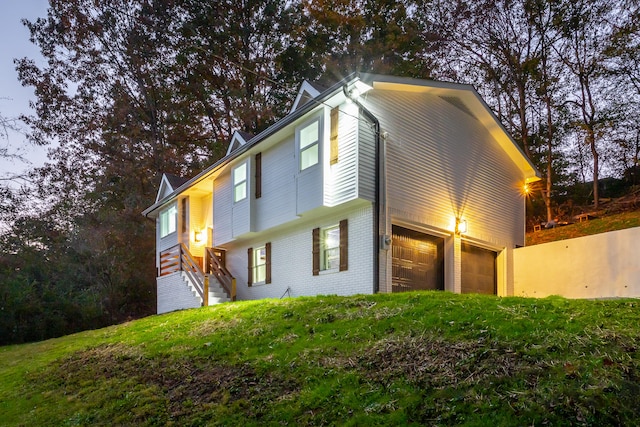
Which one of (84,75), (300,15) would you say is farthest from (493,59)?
(84,75)

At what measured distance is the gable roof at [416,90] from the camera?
12.0m

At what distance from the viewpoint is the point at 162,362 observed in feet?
27.9

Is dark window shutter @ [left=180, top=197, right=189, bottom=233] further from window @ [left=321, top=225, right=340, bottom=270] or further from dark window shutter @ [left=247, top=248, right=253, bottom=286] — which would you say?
window @ [left=321, top=225, right=340, bottom=270]

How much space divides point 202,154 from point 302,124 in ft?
54.6

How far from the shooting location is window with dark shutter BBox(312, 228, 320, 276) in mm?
13070

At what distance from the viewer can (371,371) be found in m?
5.83

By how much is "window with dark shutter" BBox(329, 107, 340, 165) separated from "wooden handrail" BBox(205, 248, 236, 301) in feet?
19.7

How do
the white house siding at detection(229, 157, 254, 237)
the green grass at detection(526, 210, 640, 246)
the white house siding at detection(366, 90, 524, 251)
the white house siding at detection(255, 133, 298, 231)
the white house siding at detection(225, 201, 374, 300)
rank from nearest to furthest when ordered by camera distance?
the white house siding at detection(225, 201, 374, 300) < the white house siding at detection(366, 90, 524, 251) < the white house siding at detection(255, 133, 298, 231) < the white house siding at detection(229, 157, 254, 237) < the green grass at detection(526, 210, 640, 246)

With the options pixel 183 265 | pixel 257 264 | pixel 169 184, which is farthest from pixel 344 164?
pixel 169 184

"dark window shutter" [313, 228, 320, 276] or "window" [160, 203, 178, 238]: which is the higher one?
"window" [160, 203, 178, 238]

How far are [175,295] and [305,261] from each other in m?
6.65

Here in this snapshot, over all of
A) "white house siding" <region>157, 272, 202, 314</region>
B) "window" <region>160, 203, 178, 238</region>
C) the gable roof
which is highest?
the gable roof

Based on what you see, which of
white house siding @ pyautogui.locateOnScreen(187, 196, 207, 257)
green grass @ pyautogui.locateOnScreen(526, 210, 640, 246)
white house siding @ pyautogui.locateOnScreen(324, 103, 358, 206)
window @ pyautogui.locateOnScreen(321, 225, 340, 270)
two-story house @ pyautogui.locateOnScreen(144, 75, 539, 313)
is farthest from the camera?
white house siding @ pyautogui.locateOnScreen(187, 196, 207, 257)

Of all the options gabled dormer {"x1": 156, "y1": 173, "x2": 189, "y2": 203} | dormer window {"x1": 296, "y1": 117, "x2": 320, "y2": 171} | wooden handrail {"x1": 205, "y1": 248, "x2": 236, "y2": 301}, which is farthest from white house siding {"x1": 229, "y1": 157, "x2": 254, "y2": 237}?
gabled dormer {"x1": 156, "y1": 173, "x2": 189, "y2": 203}
